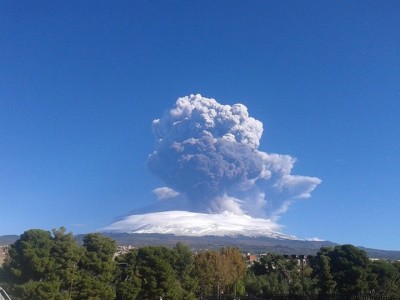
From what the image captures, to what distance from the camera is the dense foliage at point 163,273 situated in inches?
1431

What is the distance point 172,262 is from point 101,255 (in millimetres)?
8817

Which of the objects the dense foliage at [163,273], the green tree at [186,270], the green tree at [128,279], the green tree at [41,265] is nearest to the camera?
the green tree at [41,265]

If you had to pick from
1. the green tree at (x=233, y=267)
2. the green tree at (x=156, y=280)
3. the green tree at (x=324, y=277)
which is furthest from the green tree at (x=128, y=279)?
the green tree at (x=324, y=277)

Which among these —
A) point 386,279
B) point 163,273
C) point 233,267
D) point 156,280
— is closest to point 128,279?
point 156,280

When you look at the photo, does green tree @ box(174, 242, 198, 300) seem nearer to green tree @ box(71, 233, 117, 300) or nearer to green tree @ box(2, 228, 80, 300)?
green tree @ box(71, 233, 117, 300)

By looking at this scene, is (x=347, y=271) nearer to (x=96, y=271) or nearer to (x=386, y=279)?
(x=386, y=279)

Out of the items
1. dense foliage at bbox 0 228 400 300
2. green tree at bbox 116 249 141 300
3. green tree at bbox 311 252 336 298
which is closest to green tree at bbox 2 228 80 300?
dense foliage at bbox 0 228 400 300

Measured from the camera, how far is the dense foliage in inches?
1431

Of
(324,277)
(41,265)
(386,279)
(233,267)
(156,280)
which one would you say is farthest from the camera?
(386,279)

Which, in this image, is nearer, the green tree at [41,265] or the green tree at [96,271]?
the green tree at [41,265]

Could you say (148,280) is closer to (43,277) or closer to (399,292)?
(43,277)

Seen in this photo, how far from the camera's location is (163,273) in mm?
42031

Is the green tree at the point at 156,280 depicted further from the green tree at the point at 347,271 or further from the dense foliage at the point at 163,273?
the green tree at the point at 347,271

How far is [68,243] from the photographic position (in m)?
38.4
